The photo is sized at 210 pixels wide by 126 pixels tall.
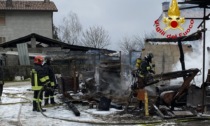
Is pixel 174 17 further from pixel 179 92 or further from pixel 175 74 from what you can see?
pixel 179 92

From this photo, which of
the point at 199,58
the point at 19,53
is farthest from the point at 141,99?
the point at 19,53

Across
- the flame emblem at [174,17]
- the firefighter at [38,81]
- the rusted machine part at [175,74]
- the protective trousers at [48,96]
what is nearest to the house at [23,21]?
the flame emblem at [174,17]

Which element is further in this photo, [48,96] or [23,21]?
[23,21]

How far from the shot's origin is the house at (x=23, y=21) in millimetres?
48406

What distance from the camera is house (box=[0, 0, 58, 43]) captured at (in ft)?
159

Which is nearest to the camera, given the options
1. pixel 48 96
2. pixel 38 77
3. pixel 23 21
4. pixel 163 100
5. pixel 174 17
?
pixel 163 100

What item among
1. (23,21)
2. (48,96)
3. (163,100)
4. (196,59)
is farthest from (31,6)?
(163,100)

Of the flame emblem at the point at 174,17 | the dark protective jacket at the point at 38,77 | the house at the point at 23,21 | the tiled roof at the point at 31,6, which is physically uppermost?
the tiled roof at the point at 31,6

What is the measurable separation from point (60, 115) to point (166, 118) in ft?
10.8

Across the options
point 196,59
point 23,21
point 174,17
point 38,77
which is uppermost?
point 23,21

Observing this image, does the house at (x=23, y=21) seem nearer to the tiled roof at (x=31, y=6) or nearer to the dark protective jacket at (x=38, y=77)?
the tiled roof at (x=31, y=6)

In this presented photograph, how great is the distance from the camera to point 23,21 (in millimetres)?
48688

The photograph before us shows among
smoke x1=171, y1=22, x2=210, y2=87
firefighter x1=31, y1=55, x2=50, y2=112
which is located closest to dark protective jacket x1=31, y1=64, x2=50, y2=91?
firefighter x1=31, y1=55, x2=50, y2=112

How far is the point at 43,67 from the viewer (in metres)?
12.8
